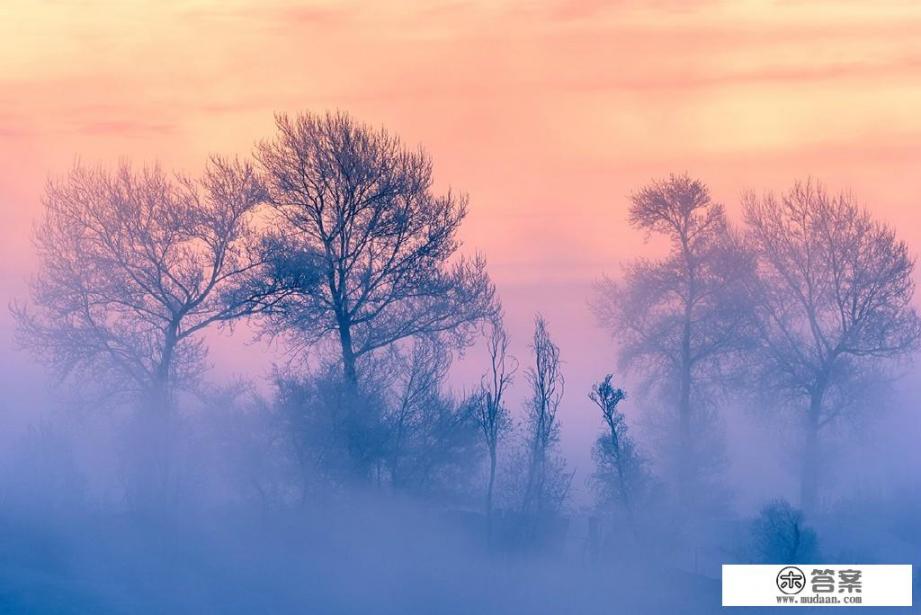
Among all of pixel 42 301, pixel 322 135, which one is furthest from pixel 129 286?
pixel 322 135

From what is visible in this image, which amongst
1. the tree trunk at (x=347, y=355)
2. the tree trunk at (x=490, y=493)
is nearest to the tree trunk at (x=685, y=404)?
the tree trunk at (x=490, y=493)

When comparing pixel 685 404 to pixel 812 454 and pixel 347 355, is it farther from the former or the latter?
pixel 347 355

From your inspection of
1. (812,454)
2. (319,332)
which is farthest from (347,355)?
(812,454)

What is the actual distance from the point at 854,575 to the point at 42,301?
20.9m

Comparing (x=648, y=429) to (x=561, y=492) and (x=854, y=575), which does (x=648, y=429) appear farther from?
(x=854, y=575)

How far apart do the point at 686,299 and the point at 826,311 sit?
4.36 meters

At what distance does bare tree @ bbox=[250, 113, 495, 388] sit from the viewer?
35250mm

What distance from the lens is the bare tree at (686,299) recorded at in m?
40.7

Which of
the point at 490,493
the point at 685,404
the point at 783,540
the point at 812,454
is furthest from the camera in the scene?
the point at 812,454

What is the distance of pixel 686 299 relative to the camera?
40.6 meters

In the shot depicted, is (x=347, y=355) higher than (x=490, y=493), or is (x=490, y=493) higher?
(x=347, y=355)

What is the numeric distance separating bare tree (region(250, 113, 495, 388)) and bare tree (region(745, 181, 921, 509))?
10507mm

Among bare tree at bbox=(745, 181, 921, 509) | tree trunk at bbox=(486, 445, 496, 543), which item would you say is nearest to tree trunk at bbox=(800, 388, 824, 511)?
bare tree at bbox=(745, 181, 921, 509)

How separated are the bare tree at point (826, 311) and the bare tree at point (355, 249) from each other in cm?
1051
